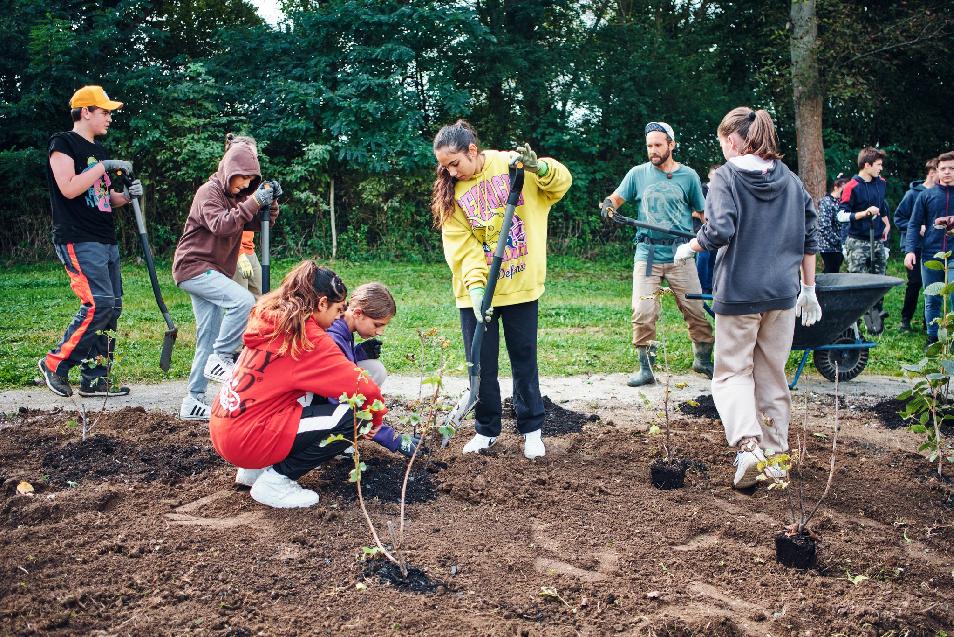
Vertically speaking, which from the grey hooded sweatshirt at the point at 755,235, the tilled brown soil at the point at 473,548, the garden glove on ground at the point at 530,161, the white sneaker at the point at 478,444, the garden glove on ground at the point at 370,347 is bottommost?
the tilled brown soil at the point at 473,548

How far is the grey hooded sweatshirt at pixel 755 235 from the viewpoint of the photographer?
154 inches

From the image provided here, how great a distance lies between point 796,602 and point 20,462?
3.82 meters

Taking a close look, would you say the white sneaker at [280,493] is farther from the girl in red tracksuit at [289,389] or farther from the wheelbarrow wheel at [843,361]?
the wheelbarrow wheel at [843,361]

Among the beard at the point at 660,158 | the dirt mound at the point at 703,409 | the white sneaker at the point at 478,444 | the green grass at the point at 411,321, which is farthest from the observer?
the green grass at the point at 411,321

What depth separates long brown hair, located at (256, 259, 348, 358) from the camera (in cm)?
347

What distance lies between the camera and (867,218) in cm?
913

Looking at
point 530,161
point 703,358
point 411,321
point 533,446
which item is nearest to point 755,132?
point 530,161

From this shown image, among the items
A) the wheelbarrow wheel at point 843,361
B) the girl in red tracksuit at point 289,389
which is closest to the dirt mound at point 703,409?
the wheelbarrow wheel at point 843,361

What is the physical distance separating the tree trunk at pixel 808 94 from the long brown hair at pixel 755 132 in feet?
37.5

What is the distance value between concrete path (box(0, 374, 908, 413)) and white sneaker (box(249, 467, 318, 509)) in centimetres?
206

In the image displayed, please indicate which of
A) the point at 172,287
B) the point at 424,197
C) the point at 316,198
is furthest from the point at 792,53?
the point at 172,287

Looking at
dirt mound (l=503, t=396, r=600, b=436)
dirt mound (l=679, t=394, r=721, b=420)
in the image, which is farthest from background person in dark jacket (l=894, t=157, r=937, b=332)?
dirt mound (l=503, t=396, r=600, b=436)

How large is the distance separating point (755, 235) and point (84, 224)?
14.5ft

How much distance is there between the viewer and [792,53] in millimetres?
14695
